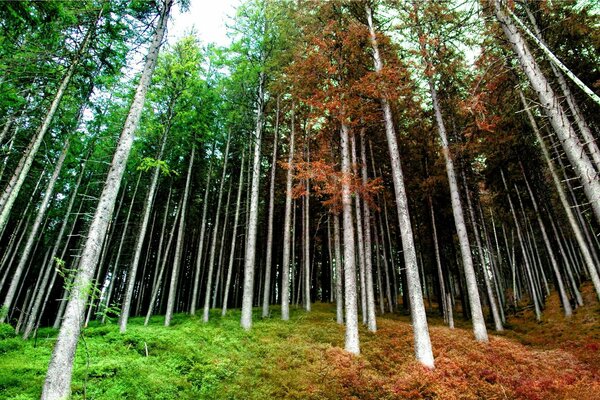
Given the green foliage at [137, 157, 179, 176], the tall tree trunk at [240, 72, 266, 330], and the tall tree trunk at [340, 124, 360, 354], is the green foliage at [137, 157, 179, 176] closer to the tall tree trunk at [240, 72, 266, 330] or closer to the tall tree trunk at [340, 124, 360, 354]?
the tall tree trunk at [240, 72, 266, 330]

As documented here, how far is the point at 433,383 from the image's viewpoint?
7.14 m

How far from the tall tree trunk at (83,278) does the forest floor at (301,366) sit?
0.58 meters

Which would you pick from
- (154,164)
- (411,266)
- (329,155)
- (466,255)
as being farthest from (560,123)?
(154,164)

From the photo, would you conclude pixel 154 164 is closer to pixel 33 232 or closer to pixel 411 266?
pixel 33 232

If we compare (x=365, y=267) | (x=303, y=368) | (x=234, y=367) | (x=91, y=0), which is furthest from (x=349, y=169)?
(x=91, y=0)

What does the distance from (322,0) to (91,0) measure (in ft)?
28.8

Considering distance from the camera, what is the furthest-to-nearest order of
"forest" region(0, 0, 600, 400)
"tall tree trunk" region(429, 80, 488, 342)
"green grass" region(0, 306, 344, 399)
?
"tall tree trunk" region(429, 80, 488, 342), "forest" region(0, 0, 600, 400), "green grass" region(0, 306, 344, 399)

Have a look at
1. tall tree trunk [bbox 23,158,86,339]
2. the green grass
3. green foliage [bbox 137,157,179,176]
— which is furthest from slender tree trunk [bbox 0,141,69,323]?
green foliage [bbox 137,157,179,176]

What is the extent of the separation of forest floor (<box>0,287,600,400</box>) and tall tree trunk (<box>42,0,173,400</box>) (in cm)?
58

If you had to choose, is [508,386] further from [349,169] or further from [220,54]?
[220,54]

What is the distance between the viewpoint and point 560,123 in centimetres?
703

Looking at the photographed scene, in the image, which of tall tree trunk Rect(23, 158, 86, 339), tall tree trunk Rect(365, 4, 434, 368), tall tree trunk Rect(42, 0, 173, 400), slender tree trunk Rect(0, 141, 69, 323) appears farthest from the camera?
tall tree trunk Rect(23, 158, 86, 339)

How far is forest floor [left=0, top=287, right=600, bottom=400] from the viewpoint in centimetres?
683

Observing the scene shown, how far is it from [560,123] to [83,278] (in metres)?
11.6
